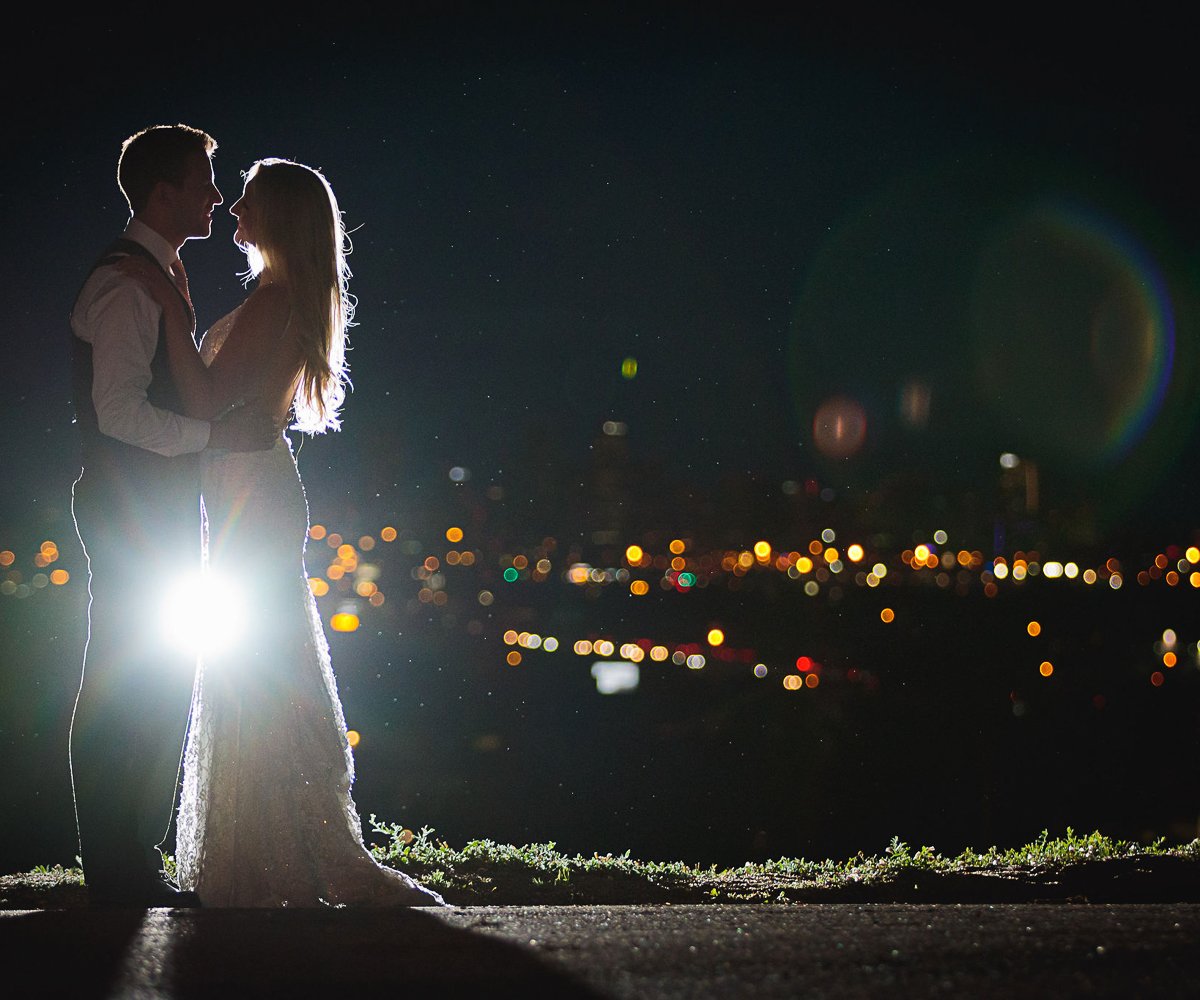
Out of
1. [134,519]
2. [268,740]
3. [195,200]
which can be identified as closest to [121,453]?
[134,519]

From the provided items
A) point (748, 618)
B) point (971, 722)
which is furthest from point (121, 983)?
point (748, 618)

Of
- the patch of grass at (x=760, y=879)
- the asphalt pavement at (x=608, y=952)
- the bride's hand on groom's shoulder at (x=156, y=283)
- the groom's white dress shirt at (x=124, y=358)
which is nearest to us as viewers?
the asphalt pavement at (x=608, y=952)

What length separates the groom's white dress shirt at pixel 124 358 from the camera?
15.6 ft

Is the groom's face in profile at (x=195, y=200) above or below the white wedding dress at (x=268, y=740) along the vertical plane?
above

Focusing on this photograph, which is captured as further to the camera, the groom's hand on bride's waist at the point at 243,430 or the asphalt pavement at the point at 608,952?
the groom's hand on bride's waist at the point at 243,430

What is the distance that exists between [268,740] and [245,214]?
2.01 metres

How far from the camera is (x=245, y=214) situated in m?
5.11

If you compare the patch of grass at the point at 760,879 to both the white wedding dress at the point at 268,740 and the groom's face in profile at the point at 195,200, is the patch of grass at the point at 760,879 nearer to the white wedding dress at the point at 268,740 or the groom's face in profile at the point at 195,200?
the white wedding dress at the point at 268,740

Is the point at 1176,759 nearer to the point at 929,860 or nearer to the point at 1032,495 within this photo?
the point at 929,860

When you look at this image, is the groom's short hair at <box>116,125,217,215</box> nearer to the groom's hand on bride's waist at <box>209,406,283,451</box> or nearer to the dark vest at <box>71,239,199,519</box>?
the dark vest at <box>71,239,199,519</box>

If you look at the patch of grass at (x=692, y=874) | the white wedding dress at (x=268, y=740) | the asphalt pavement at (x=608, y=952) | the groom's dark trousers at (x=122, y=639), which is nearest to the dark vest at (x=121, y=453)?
the groom's dark trousers at (x=122, y=639)

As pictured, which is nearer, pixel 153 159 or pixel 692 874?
pixel 153 159

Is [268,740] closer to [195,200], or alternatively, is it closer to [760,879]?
[195,200]

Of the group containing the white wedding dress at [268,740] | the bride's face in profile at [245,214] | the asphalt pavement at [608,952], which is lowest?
the asphalt pavement at [608,952]
